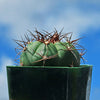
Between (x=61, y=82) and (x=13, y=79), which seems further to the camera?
(x=13, y=79)

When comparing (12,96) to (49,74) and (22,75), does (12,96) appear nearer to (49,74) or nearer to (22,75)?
(22,75)

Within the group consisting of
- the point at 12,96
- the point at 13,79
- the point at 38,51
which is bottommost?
the point at 12,96

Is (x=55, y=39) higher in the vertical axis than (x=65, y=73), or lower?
higher

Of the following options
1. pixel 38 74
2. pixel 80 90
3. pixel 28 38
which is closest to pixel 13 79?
pixel 38 74
